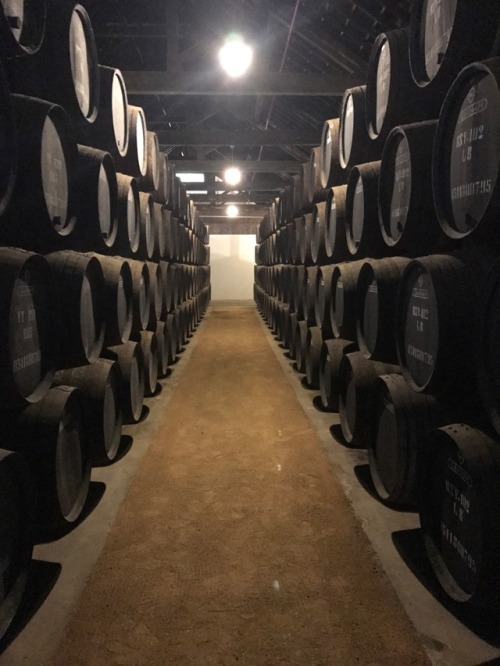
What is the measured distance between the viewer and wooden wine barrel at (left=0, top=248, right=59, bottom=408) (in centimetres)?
188

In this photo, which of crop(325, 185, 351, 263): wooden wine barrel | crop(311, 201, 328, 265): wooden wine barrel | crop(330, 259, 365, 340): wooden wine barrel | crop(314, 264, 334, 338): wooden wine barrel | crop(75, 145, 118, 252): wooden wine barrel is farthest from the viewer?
crop(311, 201, 328, 265): wooden wine barrel

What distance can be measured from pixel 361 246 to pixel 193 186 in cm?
1217

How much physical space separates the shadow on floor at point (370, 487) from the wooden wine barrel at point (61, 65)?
9.42ft

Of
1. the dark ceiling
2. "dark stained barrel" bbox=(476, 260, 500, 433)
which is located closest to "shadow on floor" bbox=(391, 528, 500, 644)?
"dark stained barrel" bbox=(476, 260, 500, 433)

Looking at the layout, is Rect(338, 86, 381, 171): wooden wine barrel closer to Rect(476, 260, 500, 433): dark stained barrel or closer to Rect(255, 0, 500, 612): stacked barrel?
Rect(255, 0, 500, 612): stacked barrel

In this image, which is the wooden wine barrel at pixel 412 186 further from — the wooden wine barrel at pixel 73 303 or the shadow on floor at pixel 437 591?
the wooden wine barrel at pixel 73 303

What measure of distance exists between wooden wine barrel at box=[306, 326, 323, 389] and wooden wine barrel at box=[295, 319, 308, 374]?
41 cm

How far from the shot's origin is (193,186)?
579 inches

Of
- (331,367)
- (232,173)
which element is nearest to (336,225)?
(331,367)

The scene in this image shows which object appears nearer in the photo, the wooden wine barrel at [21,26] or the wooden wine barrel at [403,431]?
the wooden wine barrel at [21,26]

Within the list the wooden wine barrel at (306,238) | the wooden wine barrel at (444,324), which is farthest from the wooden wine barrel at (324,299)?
the wooden wine barrel at (444,324)

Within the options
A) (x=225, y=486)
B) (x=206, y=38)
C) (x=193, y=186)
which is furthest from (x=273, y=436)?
(x=193, y=186)

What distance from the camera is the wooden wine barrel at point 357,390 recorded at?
10.9 ft

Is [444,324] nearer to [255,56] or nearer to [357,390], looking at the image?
[357,390]
